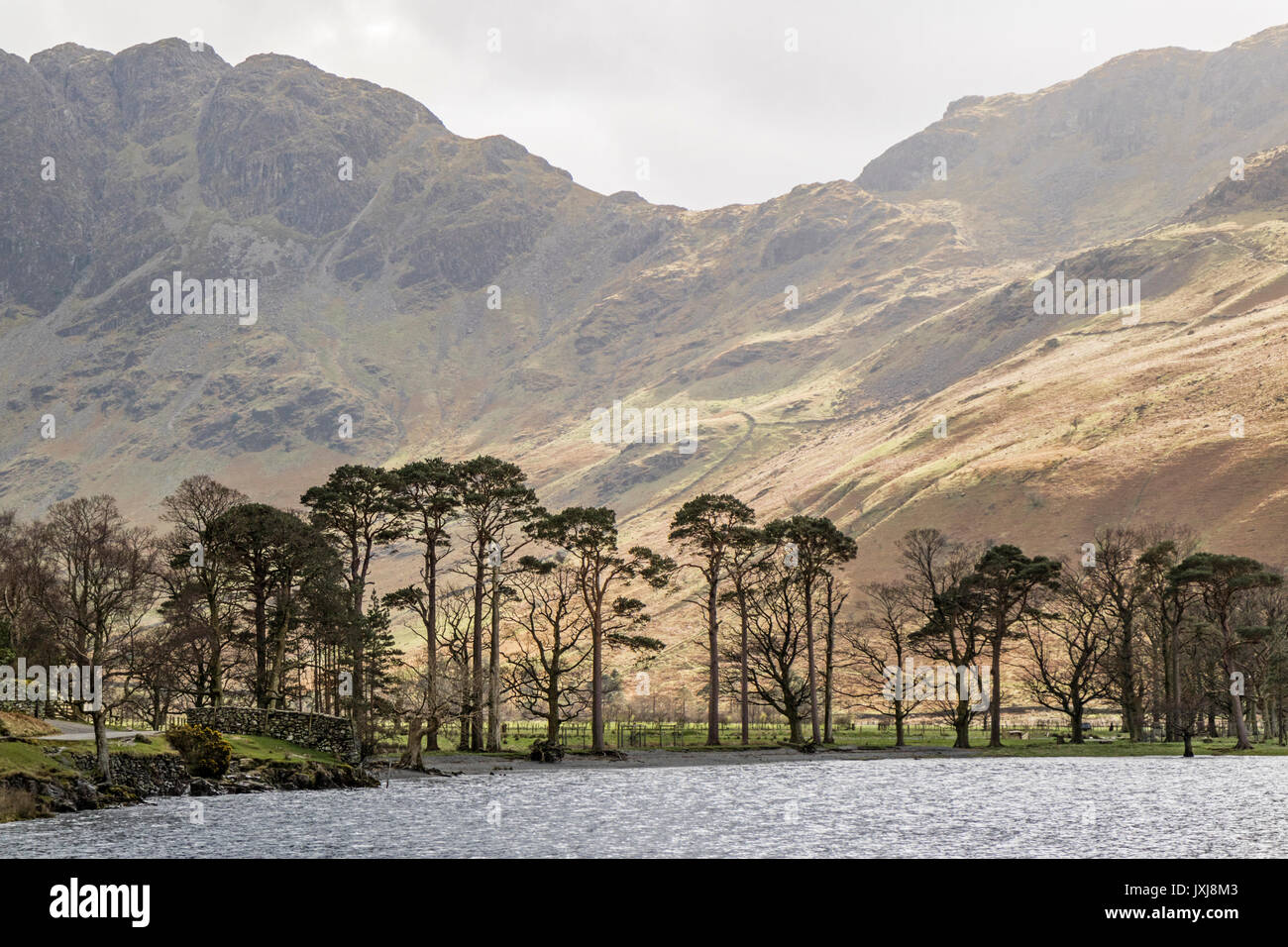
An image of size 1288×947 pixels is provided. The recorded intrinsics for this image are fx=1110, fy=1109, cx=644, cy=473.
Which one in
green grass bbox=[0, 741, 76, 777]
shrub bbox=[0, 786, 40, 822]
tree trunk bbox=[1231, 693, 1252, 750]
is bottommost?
tree trunk bbox=[1231, 693, 1252, 750]

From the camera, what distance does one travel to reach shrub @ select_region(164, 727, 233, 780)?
6047 centimetres

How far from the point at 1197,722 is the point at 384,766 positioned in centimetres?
8832

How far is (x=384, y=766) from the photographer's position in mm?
75000

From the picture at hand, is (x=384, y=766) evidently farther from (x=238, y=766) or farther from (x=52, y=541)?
(x=52, y=541)

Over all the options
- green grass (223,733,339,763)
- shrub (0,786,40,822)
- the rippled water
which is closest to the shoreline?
the rippled water

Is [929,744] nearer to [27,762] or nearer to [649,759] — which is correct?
[649,759]

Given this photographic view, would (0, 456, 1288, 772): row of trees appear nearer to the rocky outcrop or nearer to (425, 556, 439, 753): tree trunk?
(425, 556, 439, 753): tree trunk

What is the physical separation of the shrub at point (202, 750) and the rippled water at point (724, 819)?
4.46m

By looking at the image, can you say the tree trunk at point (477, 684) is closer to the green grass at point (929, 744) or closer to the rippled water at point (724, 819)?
the green grass at point (929, 744)

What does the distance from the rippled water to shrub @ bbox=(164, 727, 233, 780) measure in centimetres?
446

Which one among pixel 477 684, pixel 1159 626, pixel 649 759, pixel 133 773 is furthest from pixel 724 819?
pixel 1159 626

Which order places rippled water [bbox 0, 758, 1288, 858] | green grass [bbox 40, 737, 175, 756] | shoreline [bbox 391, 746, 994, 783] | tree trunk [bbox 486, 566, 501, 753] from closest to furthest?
1. rippled water [bbox 0, 758, 1288, 858]
2. green grass [bbox 40, 737, 175, 756]
3. shoreline [bbox 391, 746, 994, 783]
4. tree trunk [bbox 486, 566, 501, 753]

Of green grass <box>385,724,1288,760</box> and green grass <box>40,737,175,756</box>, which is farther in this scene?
green grass <box>385,724,1288,760</box>

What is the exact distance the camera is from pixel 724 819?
158 ft
